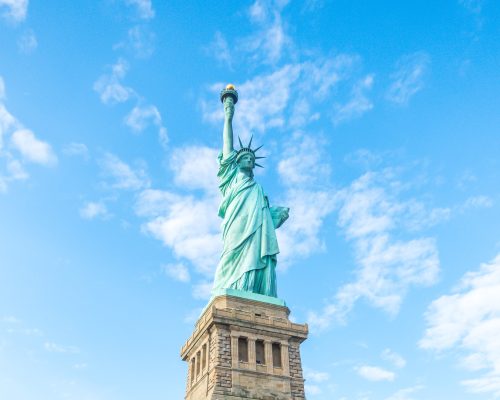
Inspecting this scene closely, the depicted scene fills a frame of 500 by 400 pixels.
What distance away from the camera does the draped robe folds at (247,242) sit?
112ft

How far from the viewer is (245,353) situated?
30047 mm

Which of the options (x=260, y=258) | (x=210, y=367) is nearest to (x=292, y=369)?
(x=210, y=367)

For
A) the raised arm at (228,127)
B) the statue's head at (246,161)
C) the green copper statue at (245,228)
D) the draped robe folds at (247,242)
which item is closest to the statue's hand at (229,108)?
the raised arm at (228,127)

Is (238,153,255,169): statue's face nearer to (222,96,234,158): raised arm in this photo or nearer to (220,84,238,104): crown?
(222,96,234,158): raised arm

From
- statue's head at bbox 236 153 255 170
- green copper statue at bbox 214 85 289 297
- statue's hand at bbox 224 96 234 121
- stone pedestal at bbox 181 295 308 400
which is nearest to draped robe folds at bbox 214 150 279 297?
green copper statue at bbox 214 85 289 297

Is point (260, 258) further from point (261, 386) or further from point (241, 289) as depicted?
point (261, 386)

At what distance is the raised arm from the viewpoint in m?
42.2

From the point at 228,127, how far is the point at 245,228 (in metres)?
11.1

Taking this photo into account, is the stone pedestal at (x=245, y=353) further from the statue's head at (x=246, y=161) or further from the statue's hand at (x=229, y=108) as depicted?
the statue's hand at (x=229, y=108)

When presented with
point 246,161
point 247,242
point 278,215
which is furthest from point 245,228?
point 246,161

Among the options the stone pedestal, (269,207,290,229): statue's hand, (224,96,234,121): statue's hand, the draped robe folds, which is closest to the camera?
the stone pedestal

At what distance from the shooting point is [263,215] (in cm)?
3691

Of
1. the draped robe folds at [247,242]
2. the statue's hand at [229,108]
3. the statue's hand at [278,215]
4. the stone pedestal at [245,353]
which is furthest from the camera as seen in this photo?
the statue's hand at [229,108]

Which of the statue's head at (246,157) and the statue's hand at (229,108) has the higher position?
the statue's hand at (229,108)
